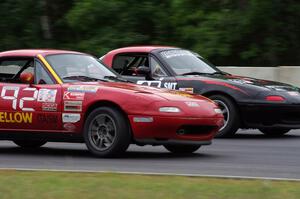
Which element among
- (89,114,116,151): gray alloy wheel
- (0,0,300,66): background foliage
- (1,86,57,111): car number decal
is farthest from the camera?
(0,0,300,66): background foliage

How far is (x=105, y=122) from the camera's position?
10469 mm

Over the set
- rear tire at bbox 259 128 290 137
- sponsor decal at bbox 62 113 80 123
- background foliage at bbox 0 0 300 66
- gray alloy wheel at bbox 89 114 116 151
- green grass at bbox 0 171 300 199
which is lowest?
rear tire at bbox 259 128 290 137

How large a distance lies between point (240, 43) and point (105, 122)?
16.1 meters

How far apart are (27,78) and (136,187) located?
13.1 feet

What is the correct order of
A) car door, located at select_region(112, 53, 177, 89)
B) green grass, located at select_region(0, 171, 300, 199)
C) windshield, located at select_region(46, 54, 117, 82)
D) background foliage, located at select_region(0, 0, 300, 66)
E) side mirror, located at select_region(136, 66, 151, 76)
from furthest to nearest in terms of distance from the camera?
1. background foliage, located at select_region(0, 0, 300, 66)
2. car door, located at select_region(112, 53, 177, 89)
3. side mirror, located at select_region(136, 66, 151, 76)
4. windshield, located at select_region(46, 54, 117, 82)
5. green grass, located at select_region(0, 171, 300, 199)

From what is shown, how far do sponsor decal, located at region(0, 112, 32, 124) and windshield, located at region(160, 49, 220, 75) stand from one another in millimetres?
3733

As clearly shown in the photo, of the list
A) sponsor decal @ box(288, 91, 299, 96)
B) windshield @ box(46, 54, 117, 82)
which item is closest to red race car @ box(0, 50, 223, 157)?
windshield @ box(46, 54, 117, 82)

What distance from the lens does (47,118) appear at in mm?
10820

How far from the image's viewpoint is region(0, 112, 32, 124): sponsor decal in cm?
1096

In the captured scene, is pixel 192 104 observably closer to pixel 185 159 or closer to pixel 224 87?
pixel 185 159

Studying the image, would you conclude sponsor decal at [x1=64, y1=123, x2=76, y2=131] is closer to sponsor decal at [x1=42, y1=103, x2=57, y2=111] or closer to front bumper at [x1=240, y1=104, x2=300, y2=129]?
sponsor decal at [x1=42, y1=103, x2=57, y2=111]

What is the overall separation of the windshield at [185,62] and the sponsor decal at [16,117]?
147 inches

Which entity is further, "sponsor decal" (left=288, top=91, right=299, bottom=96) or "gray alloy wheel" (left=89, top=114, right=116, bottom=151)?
"sponsor decal" (left=288, top=91, right=299, bottom=96)

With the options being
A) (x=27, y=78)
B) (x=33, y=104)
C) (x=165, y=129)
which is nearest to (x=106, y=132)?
(x=165, y=129)
